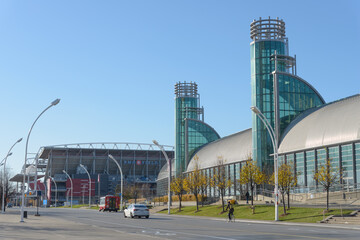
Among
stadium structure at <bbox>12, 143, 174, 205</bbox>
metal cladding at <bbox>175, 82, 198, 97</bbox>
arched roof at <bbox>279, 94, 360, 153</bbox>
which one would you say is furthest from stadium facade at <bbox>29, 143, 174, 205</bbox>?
arched roof at <bbox>279, 94, 360, 153</bbox>

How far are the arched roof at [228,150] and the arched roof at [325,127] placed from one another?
997 centimetres

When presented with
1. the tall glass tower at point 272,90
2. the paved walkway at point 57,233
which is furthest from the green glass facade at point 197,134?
the paved walkway at point 57,233

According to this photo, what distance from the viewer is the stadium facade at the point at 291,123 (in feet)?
166

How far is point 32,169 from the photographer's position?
184m

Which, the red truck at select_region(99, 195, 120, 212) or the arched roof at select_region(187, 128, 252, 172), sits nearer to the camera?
the arched roof at select_region(187, 128, 252, 172)

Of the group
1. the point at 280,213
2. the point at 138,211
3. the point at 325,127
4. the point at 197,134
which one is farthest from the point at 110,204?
the point at 280,213

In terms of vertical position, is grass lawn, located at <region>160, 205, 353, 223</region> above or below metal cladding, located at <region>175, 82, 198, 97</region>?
below

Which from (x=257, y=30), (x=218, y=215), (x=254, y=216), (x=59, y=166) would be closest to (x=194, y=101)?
(x=257, y=30)

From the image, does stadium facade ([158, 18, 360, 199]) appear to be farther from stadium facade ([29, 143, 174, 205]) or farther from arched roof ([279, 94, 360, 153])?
stadium facade ([29, 143, 174, 205])

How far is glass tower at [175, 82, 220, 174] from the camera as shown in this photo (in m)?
101

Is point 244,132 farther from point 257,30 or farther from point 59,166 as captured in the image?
point 59,166

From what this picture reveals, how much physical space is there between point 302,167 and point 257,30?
2219cm

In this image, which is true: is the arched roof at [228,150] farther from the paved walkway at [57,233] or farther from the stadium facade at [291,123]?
the paved walkway at [57,233]

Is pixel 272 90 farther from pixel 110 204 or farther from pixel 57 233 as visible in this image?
pixel 57 233
